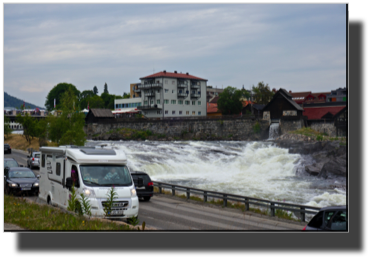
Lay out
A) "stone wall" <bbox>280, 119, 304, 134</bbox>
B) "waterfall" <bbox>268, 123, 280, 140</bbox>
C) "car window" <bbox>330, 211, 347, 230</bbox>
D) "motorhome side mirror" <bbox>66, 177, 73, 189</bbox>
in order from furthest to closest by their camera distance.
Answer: "waterfall" <bbox>268, 123, 280, 140</bbox>
"stone wall" <bbox>280, 119, 304, 134</bbox>
"motorhome side mirror" <bbox>66, 177, 73, 189</bbox>
"car window" <bbox>330, 211, 347, 230</bbox>

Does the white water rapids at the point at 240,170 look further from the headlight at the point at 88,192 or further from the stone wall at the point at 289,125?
the stone wall at the point at 289,125

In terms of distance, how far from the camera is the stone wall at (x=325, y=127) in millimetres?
76375

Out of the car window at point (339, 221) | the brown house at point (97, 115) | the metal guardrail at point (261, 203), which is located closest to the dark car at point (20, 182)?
the metal guardrail at point (261, 203)

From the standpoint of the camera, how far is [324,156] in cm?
4816

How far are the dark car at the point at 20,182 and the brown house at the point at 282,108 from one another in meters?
66.7

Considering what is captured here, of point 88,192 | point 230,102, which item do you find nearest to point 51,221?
point 88,192

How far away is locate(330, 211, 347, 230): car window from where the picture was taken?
897cm

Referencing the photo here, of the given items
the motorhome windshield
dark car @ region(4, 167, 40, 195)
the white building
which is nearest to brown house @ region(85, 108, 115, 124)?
the white building

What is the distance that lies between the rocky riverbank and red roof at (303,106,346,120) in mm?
26628

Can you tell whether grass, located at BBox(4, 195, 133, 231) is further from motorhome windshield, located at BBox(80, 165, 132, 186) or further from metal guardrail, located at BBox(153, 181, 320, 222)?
metal guardrail, located at BBox(153, 181, 320, 222)

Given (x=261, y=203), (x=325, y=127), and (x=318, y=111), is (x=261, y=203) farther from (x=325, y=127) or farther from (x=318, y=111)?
(x=318, y=111)
